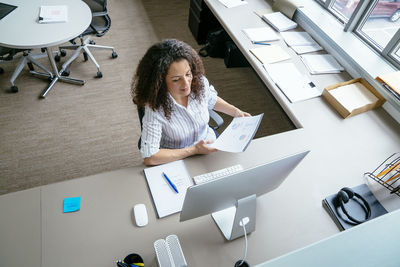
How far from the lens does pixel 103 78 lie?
300 cm

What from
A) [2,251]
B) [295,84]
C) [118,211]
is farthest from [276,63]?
[2,251]

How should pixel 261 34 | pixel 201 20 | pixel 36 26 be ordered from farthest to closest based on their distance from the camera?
pixel 201 20 < pixel 261 34 < pixel 36 26

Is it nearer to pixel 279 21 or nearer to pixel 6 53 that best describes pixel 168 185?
pixel 279 21

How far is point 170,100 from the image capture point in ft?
4.86

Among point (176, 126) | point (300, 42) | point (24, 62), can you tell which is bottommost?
point (24, 62)

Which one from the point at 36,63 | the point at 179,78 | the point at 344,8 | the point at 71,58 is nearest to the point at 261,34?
the point at 344,8

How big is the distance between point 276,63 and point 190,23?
188cm

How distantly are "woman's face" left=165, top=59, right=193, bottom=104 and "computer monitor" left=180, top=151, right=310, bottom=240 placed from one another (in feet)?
2.07

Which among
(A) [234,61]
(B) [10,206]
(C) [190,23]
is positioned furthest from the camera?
(C) [190,23]

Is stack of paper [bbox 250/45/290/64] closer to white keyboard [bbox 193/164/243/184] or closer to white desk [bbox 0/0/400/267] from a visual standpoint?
white desk [bbox 0/0/400/267]

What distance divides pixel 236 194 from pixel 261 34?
1.82 meters

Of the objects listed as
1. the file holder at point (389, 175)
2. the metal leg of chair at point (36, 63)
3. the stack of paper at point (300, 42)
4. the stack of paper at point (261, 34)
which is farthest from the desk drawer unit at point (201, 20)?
the file holder at point (389, 175)

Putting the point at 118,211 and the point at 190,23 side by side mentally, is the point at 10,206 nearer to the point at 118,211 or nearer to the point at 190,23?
the point at 118,211

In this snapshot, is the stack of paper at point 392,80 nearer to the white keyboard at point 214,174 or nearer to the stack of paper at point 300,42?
the stack of paper at point 300,42
